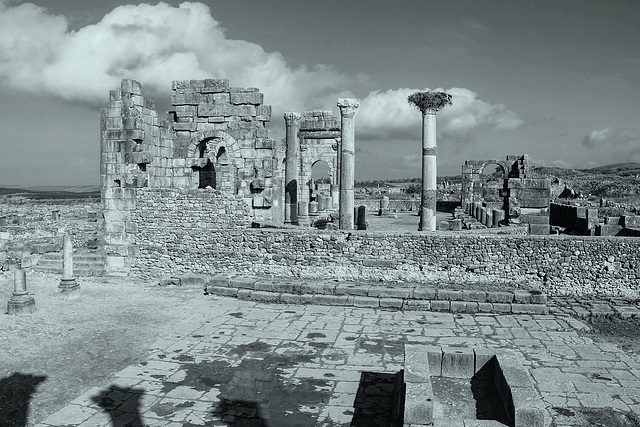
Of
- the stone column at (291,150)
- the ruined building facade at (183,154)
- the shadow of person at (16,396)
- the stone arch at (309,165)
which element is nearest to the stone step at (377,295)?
the ruined building facade at (183,154)

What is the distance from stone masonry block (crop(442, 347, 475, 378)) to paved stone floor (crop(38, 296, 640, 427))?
34.7 inches

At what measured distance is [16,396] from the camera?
21.1 feet

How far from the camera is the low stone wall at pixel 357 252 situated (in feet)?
37.3

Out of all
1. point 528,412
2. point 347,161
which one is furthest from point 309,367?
point 347,161

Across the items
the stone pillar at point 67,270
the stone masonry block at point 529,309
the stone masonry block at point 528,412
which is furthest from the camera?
the stone pillar at point 67,270

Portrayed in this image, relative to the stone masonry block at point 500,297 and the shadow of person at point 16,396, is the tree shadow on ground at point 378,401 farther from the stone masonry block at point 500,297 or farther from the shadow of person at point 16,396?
the stone masonry block at point 500,297

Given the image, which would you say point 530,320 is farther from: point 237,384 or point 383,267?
point 237,384

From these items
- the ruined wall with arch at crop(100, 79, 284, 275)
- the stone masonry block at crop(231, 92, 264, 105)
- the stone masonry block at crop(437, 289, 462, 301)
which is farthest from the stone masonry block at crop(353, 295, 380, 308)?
the stone masonry block at crop(231, 92, 264, 105)

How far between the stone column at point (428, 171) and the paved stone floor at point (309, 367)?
5.13 metres

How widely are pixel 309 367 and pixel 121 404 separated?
2.44m

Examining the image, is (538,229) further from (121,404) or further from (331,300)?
(121,404)

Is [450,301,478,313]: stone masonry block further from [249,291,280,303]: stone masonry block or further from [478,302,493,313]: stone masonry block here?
[249,291,280,303]: stone masonry block

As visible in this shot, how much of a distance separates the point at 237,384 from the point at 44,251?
12244 millimetres

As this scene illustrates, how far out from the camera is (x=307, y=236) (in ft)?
41.1
